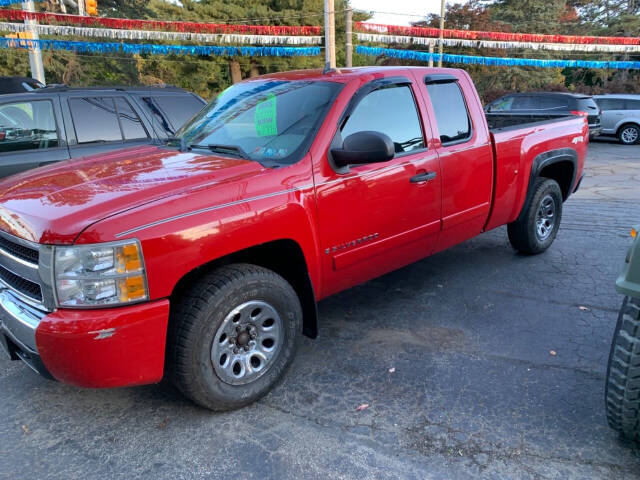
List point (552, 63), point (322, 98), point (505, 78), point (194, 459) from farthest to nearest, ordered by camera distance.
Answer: point (505, 78)
point (552, 63)
point (322, 98)
point (194, 459)


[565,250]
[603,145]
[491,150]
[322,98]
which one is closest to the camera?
[322,98]

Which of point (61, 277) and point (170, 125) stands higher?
point (170, 125)

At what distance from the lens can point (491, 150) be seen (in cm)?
436

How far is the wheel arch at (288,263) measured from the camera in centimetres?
296

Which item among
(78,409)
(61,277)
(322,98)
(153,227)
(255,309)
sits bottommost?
(78,409)

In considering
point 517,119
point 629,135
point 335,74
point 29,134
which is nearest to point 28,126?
point 29,134

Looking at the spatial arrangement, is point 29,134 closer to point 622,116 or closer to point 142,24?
point 142,24

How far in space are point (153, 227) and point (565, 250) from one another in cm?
482

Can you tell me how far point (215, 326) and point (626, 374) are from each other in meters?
1.97

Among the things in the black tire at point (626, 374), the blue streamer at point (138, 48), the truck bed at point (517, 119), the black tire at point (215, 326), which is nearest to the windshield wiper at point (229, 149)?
the black tire at point (215, 326)

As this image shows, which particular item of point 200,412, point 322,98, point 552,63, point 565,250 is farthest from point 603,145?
point 200,412

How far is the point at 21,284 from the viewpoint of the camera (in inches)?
104

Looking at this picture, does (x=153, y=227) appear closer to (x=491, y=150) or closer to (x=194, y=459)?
(x=194, y=459)

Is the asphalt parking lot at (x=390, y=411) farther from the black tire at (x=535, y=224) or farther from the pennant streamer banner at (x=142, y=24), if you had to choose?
the pennant streamer banner at (x=142, y=24)
